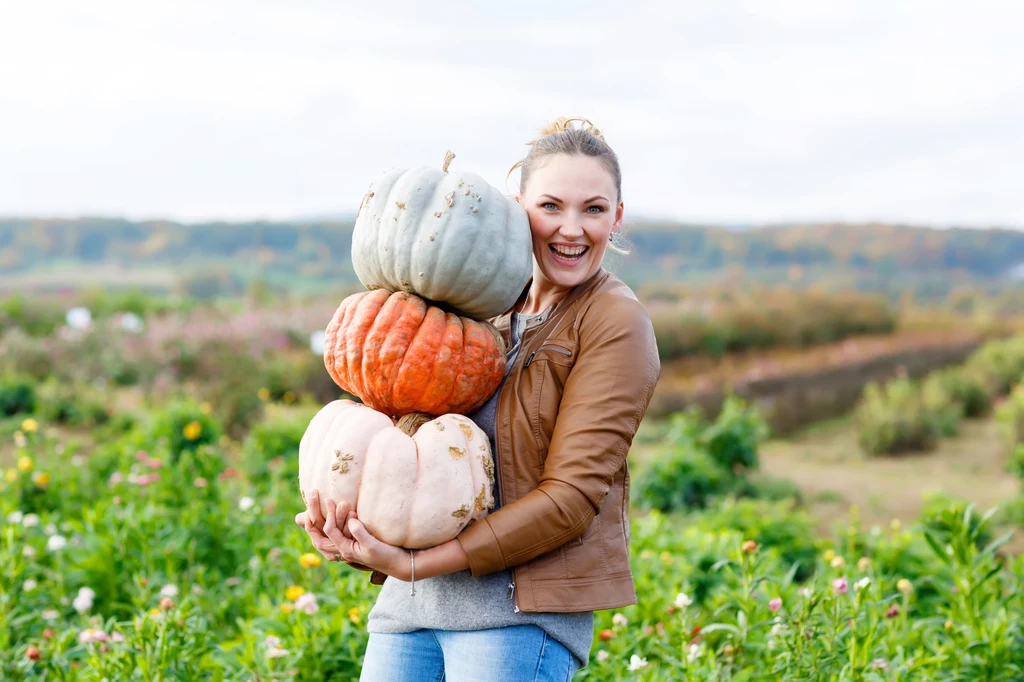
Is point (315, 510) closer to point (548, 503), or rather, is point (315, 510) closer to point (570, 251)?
point (548, 503)

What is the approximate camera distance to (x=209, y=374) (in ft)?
33.9

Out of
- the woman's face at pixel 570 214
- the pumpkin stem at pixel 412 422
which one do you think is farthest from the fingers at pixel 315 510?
the woman's face at pixel 570 214

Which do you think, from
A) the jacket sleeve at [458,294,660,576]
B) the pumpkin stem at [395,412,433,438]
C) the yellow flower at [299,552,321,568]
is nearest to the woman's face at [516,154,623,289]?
the jacket sleeve at [458,294,660,576]

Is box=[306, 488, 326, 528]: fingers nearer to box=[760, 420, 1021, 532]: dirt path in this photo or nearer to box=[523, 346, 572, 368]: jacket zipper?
box=[523, 346, 572, 368]: jacket zipper

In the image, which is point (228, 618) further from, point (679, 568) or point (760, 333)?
point (760, 333)

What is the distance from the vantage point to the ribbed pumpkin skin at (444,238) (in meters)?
1.98

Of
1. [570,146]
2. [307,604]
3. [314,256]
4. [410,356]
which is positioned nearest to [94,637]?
[307,604]

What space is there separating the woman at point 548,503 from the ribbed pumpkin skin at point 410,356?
92 mm

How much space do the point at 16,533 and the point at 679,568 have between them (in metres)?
2.86

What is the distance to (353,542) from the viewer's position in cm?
185

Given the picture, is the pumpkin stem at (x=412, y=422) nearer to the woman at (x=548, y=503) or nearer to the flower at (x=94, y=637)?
the woman at (x=548, y=503)

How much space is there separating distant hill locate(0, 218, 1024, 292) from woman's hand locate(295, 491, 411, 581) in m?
21.0

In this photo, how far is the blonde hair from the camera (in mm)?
2078

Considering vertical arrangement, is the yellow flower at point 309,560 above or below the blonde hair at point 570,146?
below
